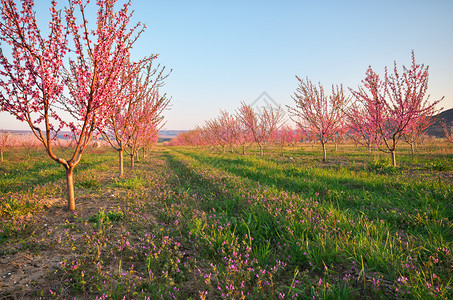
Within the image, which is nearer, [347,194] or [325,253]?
[325,253]

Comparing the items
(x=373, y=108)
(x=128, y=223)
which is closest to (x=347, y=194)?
(x=128, y=223)

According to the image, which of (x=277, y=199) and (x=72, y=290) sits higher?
(x=277, y=199)

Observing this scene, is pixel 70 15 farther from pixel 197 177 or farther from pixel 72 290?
pixel 197 177

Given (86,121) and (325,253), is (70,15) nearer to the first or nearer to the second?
(86,121)

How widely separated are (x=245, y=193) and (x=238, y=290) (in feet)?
12.6

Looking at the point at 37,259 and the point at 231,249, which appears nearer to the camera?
the point at 37,259

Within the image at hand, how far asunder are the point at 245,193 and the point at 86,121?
4.91 m

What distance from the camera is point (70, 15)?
15.7 ft

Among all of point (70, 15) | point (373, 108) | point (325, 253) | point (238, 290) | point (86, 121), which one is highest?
point (70, 15)

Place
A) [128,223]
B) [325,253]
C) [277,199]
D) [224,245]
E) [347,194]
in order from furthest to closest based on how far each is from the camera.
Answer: [347,194]
[277,199]
[128,223]
[224,245]
[325,253]

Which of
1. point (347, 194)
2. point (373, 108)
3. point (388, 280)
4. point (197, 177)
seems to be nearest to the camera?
point (388, 280)

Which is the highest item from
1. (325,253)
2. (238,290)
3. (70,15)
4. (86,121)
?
(70,15)

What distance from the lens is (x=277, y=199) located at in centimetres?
546

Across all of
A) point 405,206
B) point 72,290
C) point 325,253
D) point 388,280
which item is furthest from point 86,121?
point 405,206
